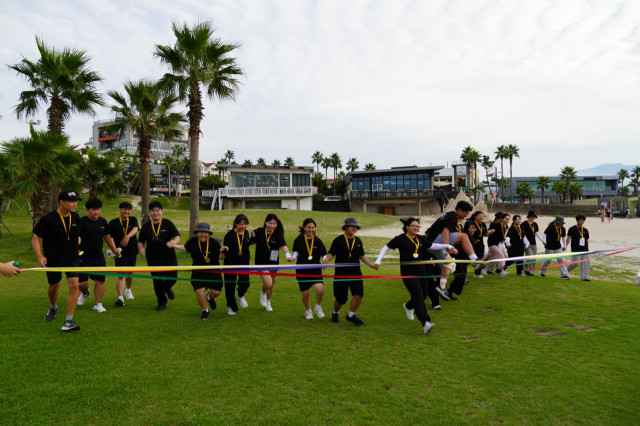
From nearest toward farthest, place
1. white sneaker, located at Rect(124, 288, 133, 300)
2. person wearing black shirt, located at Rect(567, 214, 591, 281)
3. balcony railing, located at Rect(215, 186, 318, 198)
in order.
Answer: white sneaker, located at Rect(124, 288, 133, 300), person wearing black shirt, located at Rect(567, 214, 591, 281), balcony railing, located at Rect(215, 186, 318, 198)

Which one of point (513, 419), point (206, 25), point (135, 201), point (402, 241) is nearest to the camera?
point (513, 419)

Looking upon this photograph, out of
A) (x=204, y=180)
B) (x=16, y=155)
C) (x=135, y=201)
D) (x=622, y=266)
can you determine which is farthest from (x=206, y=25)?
(x=204, y=180)

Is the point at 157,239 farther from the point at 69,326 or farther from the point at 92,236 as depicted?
the point at 69,326

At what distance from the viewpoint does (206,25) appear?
17.3 metres

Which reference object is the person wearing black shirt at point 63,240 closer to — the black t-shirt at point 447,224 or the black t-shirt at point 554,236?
the black t-shirt at point 447,224

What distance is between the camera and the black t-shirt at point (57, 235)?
6293mm

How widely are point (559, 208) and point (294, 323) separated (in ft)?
228

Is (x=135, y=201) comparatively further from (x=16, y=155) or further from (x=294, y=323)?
(x=294, y=323)

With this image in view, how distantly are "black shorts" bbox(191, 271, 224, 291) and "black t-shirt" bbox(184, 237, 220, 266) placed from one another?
0.74ft

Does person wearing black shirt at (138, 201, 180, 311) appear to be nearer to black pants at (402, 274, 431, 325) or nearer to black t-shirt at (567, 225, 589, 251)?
black pants at (402, 274, 431, 325)

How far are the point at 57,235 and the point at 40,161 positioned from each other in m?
12.3

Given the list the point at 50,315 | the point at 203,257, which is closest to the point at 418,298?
the point at 203,257

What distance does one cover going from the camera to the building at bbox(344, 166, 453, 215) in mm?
68688

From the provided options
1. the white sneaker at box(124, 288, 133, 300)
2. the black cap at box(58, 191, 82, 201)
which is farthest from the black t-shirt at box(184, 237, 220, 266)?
the white sneaker at box(124, 288, 133, 300)
